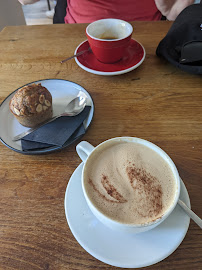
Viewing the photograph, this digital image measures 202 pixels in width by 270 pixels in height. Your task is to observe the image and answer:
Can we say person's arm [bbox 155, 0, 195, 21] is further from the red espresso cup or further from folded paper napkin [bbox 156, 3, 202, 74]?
the red espresso cup

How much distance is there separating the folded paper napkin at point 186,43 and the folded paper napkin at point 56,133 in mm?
416

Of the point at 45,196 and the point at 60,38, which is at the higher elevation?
A: the point at 60,38

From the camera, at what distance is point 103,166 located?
47 centimetres

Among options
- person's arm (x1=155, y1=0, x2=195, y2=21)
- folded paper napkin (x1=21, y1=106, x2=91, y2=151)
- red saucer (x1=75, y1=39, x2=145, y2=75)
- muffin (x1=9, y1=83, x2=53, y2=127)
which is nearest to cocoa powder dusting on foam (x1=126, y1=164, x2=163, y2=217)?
folded paper napkin (x1=21, y1=106, x2=91, y2=151)

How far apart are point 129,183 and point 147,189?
4 cm

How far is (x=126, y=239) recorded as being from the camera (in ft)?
1.36

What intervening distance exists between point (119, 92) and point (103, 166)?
390mm

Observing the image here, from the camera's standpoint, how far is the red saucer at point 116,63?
0.82m

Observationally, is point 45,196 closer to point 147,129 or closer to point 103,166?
point 103,166

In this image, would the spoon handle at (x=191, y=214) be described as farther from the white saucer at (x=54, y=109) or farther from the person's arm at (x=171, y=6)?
the person's arm at (x=171, y=6)

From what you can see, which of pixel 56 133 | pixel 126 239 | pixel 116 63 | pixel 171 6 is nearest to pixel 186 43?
pixel 116 63

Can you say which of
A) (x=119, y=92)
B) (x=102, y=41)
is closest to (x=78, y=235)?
(x=119, y=92)

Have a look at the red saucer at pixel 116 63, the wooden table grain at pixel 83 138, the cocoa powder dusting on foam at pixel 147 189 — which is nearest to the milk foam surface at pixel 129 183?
the cocoa powder dusting on foam at pixel 147 189

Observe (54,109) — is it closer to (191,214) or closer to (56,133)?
(56,133)
